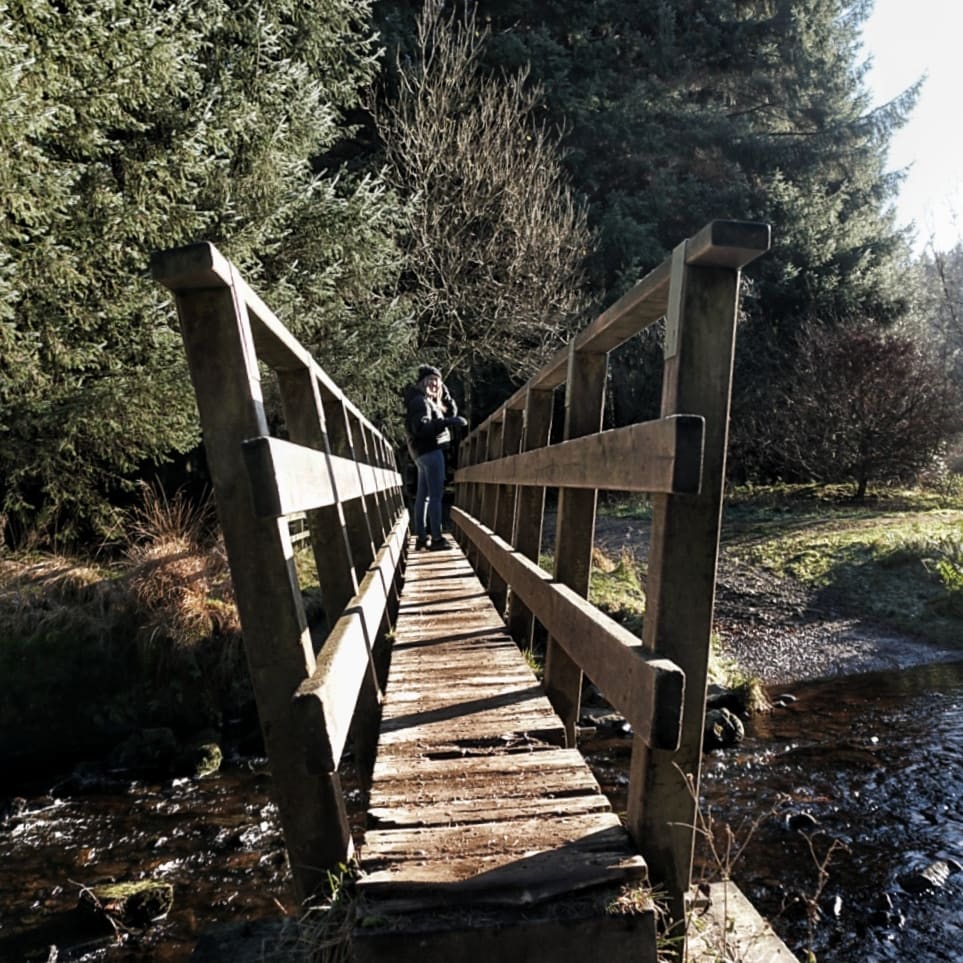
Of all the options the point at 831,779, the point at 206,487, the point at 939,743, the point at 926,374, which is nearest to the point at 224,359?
the point at 831,779

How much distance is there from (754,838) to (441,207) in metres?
14.2

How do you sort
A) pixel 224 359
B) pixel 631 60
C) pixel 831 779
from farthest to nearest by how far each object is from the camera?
pixel 631 60 < pixel 831 779 < pixel 224 359

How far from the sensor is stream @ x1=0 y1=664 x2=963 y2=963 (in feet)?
12.5

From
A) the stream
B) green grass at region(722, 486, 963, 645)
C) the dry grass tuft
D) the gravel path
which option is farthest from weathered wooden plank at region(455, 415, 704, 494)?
green grass at region(722, 486, 963, 645)

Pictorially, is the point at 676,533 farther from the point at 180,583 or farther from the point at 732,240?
the point at 180,583

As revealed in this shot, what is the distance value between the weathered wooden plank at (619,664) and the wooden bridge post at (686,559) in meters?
0.10

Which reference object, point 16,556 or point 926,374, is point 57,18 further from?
point 926,374

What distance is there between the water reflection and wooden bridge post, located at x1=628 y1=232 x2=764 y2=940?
128cm

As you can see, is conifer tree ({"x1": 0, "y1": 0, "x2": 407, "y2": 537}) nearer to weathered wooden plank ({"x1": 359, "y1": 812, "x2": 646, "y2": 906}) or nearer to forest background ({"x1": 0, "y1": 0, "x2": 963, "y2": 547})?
forest background ({"x1": 0, "y1": 0, "x2": 963, "y2": 547})

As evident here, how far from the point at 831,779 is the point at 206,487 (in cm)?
859

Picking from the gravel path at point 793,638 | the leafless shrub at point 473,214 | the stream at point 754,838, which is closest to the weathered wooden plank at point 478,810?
the stream at point 754,838

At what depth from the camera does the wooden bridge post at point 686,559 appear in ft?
6.05

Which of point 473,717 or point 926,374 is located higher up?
point 926,374

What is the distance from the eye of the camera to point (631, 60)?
66.5 feet
